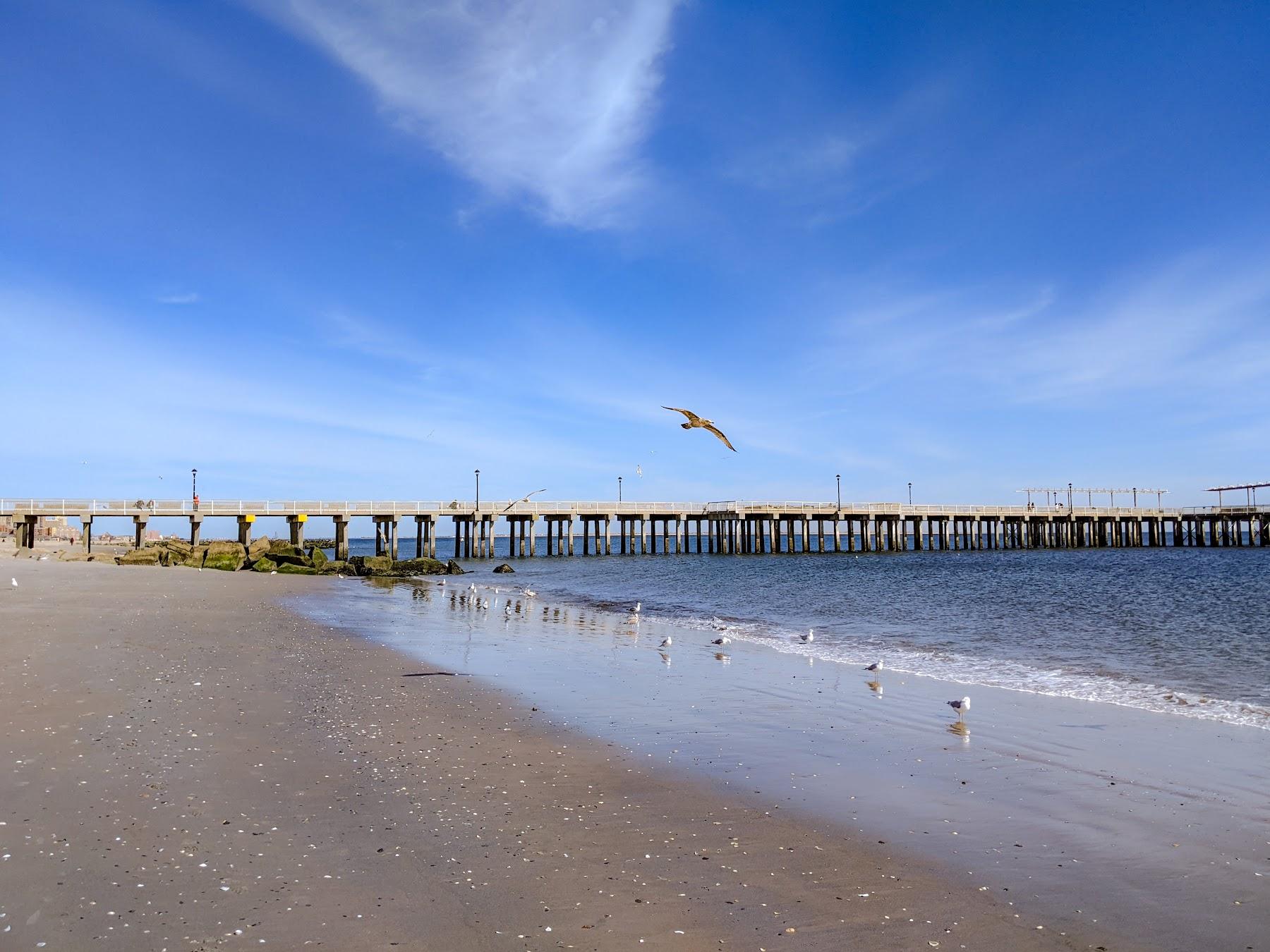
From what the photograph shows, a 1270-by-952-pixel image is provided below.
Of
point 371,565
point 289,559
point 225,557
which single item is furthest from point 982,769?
point 225,557

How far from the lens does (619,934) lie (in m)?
3.79

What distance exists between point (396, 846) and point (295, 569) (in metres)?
37.8

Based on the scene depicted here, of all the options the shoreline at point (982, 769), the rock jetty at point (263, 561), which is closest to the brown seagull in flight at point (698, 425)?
the shoreline at point (982, 769)

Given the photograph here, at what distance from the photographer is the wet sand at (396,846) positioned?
3816 mm

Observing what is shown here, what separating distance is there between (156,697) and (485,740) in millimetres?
3647

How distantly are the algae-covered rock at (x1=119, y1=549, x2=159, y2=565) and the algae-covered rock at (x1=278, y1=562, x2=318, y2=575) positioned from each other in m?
5.60

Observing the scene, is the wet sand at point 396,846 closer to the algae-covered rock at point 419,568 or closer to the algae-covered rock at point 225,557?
the algae-covered rock at point 225,557

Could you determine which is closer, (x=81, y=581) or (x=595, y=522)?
(x=81, y=581)

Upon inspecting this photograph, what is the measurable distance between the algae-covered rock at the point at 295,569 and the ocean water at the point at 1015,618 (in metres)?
8.62

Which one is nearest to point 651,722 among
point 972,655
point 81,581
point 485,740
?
point 485,740

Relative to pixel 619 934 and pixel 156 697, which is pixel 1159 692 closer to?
pixel 619 934

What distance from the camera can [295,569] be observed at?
3944 centimetres

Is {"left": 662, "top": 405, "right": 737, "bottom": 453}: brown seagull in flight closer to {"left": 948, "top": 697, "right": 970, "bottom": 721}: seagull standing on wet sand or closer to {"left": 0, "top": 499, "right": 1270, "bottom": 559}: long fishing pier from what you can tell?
{"left": 948, "top": 697, "right": 970, "bottom": 721}: seagull standing on wet sand

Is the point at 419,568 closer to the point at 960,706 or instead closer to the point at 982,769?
the point at 960,706
